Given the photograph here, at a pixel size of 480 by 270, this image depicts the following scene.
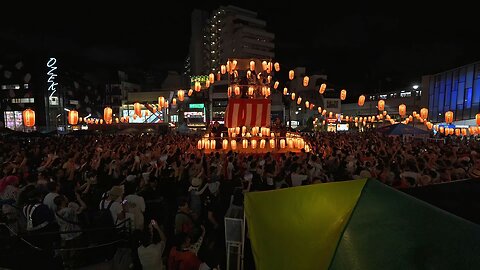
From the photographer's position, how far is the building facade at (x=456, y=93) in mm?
26531

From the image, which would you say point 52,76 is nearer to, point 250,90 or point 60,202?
point 250,90

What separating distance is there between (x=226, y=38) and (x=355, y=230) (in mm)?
67968

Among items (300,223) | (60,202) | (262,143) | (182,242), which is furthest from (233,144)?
(300,223)

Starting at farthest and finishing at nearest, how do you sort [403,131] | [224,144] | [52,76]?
[52,76], [403,131], [224,144]

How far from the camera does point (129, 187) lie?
6527 mm

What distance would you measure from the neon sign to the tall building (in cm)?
3268

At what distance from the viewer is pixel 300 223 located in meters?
2.72

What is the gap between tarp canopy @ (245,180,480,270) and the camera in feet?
6.45

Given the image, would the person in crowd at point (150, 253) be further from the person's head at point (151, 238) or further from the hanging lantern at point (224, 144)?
the hanging lantern at point (224, 144)

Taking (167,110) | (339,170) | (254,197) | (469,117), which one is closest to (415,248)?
(254,197)

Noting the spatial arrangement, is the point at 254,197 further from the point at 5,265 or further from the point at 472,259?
the point at 5,265

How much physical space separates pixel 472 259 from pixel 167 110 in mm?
54479

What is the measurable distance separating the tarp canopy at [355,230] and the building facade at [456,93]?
30.5 meters

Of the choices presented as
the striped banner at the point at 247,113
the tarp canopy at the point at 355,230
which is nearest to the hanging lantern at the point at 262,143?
the striped banner at the point at 247,113
